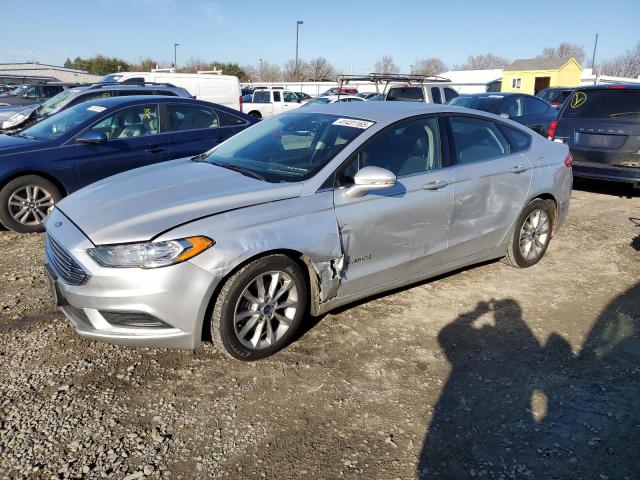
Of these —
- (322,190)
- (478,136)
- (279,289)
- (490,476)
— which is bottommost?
(490,476)

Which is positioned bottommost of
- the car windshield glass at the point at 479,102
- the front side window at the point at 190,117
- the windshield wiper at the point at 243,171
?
the windshield wiper at the point at 243,171

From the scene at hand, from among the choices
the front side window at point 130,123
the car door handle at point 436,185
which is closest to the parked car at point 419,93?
the front side window at point 130,123

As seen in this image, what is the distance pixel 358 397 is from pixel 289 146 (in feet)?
6.45

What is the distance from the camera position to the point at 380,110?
4145mm

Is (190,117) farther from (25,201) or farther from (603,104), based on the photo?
(603,104)

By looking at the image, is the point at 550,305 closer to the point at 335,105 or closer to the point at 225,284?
the point at 335,105

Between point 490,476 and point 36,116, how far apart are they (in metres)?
9.84

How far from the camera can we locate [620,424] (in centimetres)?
282

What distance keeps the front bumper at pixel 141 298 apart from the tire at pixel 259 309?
5.3 inches

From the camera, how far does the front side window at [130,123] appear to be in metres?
6.50

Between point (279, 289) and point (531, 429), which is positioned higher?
point (279, 289)

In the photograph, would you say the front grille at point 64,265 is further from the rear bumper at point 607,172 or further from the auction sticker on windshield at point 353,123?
the rear bumper at point 607,172

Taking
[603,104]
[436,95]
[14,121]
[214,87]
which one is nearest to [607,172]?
[603,104]

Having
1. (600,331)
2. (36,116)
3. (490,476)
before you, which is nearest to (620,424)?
(490,476)
